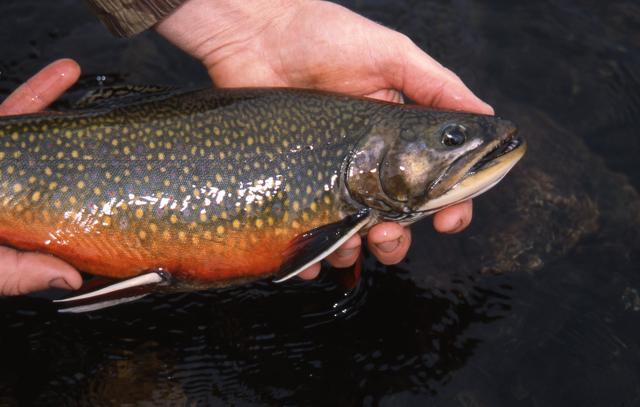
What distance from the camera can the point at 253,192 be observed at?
4.62 meters

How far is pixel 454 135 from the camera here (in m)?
4.58

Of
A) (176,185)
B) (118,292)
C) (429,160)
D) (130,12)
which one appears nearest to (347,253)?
(429,160)

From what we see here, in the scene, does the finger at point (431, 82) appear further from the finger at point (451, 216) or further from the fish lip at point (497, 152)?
the finger at point (451, 216)

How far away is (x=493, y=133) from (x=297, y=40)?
1967 mm

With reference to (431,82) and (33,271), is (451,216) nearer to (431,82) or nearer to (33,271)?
(431,82)

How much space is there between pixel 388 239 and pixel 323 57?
5.62 feet

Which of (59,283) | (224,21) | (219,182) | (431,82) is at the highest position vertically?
(224,21)

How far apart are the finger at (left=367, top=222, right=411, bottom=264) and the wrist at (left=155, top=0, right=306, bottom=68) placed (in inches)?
87.1

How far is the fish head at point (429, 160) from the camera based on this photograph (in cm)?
454

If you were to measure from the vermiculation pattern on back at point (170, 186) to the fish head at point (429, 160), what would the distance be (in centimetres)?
18

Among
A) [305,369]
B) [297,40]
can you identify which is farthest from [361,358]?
[297,40]

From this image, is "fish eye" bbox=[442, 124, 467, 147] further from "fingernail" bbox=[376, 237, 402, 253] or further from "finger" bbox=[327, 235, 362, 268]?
"finger" bbox=[327, 235, 362, 268]

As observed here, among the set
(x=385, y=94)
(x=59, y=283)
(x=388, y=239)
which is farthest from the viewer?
(x=385, y=94)

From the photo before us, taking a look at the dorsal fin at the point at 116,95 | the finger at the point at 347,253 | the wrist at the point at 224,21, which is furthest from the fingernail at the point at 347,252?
the wrist at the point at 224,21
